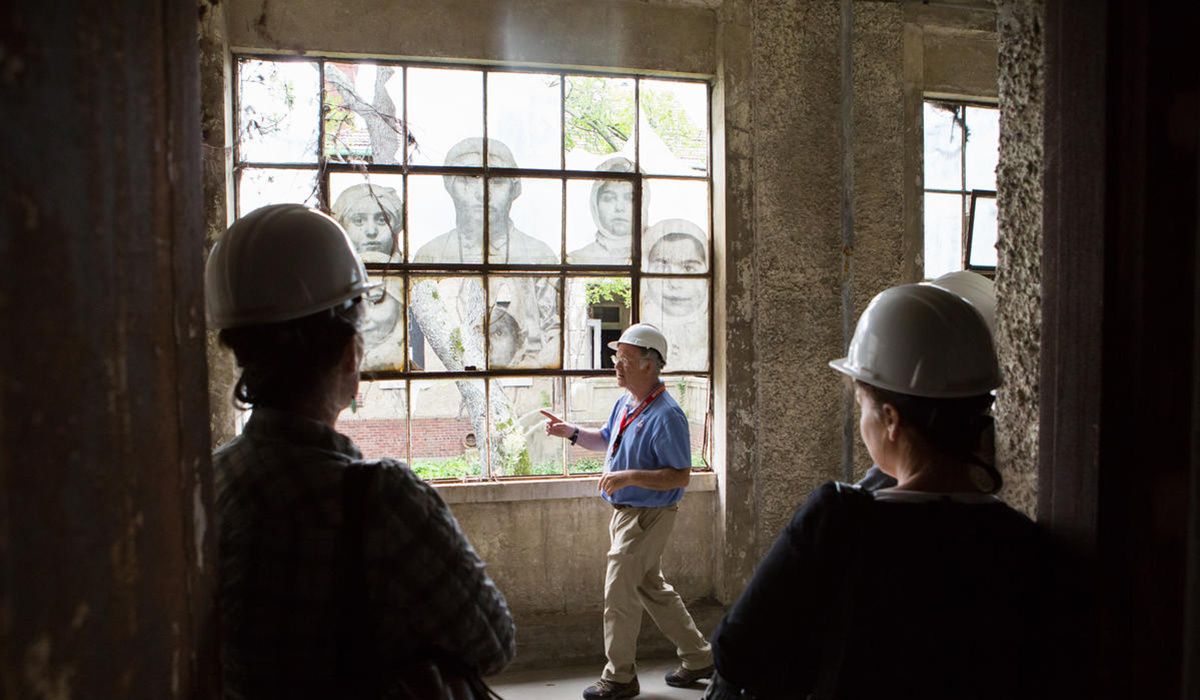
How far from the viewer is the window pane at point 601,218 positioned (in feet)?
14.3

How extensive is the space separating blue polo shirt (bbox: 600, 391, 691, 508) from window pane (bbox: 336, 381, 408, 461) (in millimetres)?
1166

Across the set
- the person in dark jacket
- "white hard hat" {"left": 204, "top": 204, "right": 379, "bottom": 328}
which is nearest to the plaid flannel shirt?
"white hard hat" {"left": 204, "top": 204, "right": 379, "bottom": 328}

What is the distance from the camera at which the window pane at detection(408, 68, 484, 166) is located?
413 cm

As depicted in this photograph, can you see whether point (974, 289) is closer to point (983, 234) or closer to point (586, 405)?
point (586, 405)

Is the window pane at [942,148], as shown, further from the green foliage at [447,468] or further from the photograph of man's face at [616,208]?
the green foliage at [447,468]

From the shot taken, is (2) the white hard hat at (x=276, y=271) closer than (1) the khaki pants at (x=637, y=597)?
Yes

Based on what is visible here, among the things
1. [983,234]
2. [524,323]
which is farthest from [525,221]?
[983,234]

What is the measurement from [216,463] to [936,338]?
3.77 ft

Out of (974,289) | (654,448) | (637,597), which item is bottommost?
(637,597)

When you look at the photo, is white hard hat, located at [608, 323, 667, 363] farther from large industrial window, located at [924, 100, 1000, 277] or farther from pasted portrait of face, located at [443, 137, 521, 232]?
large industrial window, located at [924, 100, 1000, 277]

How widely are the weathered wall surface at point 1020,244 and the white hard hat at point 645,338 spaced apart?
2.60m

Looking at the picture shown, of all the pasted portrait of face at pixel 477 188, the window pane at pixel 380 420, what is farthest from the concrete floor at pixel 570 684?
the pasted portrait of face at pixel 477 188

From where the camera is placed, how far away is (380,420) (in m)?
4.15

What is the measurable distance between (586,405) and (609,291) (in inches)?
26.5
